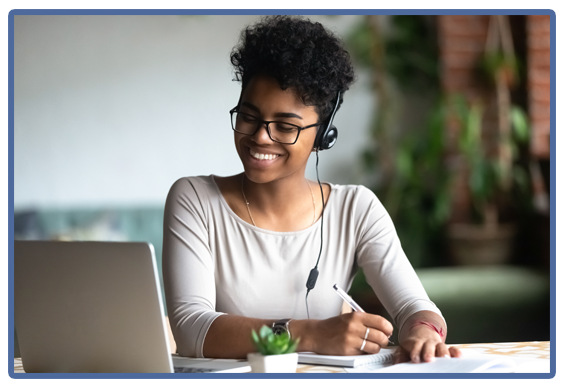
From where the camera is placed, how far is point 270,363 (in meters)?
0.97

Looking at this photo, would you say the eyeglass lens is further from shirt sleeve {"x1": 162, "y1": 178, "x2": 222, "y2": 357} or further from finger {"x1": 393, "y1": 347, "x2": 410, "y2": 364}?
finger {"x1": 393, "y1": 347, "x2": 410, "y2": 364}

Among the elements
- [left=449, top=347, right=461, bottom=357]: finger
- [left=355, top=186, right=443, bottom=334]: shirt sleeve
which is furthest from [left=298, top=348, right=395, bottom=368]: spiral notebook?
[left=355, top=186, right=443, bottom=334]: shirt sleeve

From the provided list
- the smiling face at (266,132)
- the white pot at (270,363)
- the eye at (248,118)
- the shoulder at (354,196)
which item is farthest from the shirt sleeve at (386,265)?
the white pot at (270,363)

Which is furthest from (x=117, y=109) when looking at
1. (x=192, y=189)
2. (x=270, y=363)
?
(x=270, y=363)

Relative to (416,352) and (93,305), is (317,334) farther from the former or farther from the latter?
(93,305)

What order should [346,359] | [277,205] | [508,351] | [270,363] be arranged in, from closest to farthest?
[270,363]
[346,359]
[508,351]
[277,205]

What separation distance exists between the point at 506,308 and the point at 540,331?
205 mm

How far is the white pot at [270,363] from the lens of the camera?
0.97m

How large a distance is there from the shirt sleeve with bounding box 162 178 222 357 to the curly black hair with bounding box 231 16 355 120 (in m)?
0.33

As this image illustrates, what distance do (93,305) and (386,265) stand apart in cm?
79

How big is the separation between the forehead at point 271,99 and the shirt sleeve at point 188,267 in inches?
10.9

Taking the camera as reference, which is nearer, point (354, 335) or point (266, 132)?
point (354, 335)

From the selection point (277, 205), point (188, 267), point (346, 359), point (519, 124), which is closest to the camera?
point (346, 359)

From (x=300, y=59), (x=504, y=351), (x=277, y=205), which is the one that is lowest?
(x=504, y=351)
